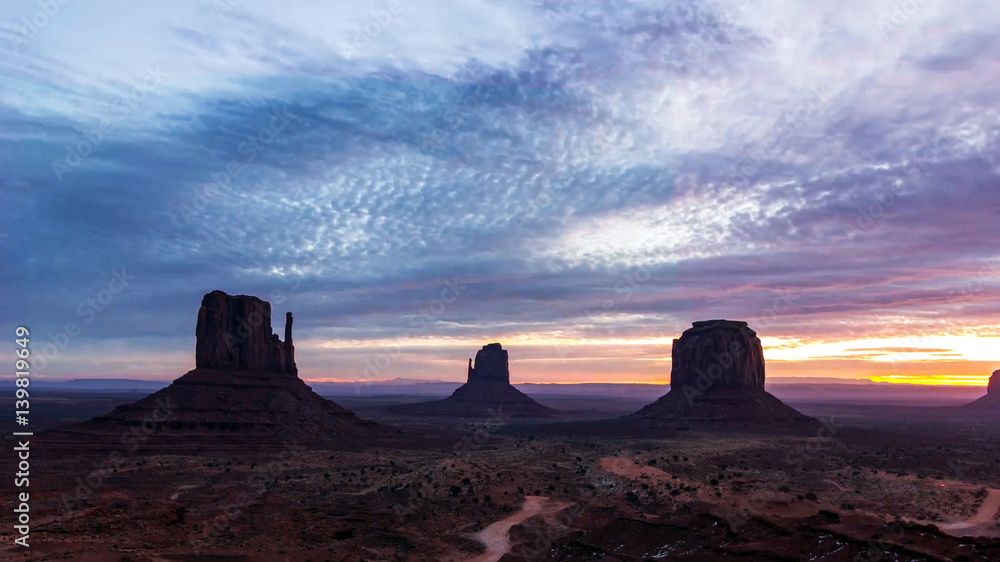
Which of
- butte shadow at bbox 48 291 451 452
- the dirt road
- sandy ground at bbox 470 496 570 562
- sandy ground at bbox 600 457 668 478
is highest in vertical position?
butte shadow at bbox 48 291 451 452

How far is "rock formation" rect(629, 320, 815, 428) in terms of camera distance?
115750 mm

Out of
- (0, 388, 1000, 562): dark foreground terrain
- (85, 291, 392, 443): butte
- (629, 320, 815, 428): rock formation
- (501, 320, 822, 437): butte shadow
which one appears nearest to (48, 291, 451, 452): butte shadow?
(85, 291, 392, 443): butte

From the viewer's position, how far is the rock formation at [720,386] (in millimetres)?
115750

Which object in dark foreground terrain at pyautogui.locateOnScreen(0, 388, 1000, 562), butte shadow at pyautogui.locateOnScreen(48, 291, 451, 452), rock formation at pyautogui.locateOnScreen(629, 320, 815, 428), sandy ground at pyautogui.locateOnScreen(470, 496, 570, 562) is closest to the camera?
dark foreground terrain at pyautogui.locateOnScreen(0, 388, 1000, 562)

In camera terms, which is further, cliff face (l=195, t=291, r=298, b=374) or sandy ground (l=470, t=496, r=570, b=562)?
cliff face (l=195, t=291, r=298, b=374)

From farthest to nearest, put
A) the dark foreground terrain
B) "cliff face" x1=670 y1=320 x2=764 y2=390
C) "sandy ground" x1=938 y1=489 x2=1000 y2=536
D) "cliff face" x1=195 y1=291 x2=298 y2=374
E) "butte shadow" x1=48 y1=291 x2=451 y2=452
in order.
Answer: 1. "cliff face" x1=670 y1=320 x2=764 y2=390
2. "cliff face" x1=195 y1=291 x2=298 y2=374
3. "butte shadow" x1=48 y1=291 x2=451 y2=452
4. "sandy ground" x1=938 y1=489 x2=1000 y2=536
5. the dark foreground terrain

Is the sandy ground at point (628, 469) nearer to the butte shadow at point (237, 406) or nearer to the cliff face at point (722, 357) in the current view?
the butte shadow at point (237, 406)

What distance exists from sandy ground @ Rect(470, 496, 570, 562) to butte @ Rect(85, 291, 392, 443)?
49.7 m

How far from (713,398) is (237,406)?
269ft

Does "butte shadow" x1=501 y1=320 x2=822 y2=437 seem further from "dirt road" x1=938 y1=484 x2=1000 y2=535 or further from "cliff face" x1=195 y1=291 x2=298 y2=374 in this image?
"dirt road" x1=938 y1=484 x2=1000 y2=535

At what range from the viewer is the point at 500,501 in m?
48.5

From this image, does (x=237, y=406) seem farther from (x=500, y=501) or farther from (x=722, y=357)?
(x=722, y=357)

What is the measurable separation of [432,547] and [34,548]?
66.0ft

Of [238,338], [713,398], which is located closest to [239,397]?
[238,338]
